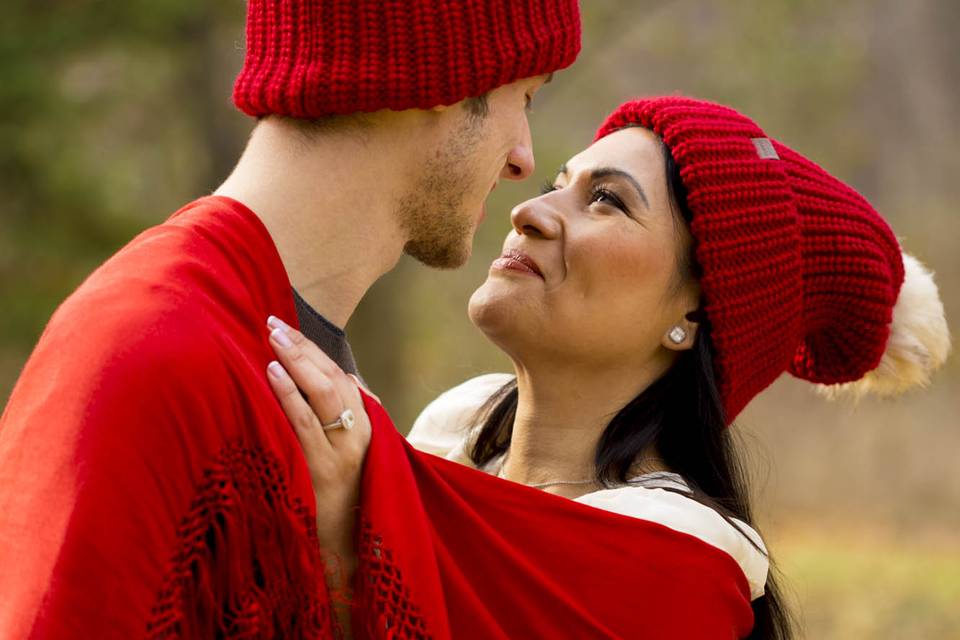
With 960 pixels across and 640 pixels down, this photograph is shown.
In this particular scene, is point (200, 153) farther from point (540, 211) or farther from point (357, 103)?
point (357, 103)

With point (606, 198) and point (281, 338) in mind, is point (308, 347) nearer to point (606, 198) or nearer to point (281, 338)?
point (281, 338)

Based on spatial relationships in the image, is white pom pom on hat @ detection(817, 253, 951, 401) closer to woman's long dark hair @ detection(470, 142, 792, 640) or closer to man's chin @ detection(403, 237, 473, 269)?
woman's long dark hair @ detection(470, 142, 792, 640)

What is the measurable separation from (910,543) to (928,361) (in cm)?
630

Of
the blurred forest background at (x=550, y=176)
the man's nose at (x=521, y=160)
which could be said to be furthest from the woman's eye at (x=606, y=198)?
the blurred forest background at (x=550, y=176)

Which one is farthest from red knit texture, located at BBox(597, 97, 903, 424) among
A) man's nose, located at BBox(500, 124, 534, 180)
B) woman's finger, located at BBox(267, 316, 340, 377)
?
woman's finger, located at BBox(267, 316, 340, 377)

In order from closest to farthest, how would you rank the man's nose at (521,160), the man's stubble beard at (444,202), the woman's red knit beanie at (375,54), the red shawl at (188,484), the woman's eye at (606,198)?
the red shawl at (188,484)
the woman's red knit beanie at (375,54)
the man's stubble beard at (444,202)
the man's nose at (521,160)
the woman's eye at (606,198)

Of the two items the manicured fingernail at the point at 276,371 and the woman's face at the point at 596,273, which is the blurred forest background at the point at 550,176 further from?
the manicured fingernail at the point at 276,371

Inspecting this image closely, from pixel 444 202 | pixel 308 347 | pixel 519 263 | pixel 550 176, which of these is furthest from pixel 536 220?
pixel 550 176

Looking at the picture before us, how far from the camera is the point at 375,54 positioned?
6.72 feet

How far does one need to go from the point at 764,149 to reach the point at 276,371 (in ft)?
4.60

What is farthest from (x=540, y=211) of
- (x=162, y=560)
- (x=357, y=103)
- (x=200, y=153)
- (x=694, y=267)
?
(x=200, y=153)

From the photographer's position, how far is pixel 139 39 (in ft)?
24.8

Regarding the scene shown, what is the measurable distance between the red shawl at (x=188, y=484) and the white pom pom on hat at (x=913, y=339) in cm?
134

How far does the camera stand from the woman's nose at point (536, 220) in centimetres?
281
